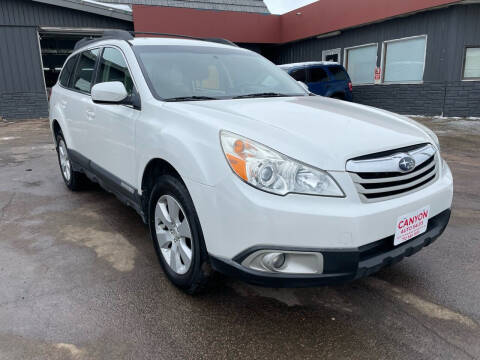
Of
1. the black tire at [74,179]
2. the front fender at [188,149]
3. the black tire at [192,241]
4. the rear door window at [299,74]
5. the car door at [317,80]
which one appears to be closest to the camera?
the front fender at [188,149]

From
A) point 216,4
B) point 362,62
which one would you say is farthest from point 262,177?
point 216,4

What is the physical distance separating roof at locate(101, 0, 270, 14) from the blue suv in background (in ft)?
24.6

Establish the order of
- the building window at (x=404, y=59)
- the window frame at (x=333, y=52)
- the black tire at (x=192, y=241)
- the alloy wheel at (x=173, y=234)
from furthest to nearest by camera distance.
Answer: the window frame at (x=333, y=52)
the building window at (x=404, y=59)
the alloy wheel at (x=173, y=234)
the black tire at (x=192, y=241)

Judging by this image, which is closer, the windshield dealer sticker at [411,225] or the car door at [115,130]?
the windshield dealer sticker at [411,225]

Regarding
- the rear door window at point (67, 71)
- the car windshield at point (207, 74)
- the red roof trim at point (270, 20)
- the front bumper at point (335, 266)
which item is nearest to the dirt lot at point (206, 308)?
the front bumper at point (335, 266)

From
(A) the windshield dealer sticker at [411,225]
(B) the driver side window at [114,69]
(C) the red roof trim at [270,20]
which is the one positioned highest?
(C) the red roof trim at [270,20]

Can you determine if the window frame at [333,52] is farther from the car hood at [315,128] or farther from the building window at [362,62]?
the car hood at [315,128]

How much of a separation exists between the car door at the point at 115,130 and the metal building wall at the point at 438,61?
10.9 m

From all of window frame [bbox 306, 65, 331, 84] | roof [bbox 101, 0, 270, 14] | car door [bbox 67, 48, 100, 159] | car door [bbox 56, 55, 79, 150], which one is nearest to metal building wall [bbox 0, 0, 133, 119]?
roof [bbox 101, 0, 270, 14]

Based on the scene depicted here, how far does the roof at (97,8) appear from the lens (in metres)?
13.1

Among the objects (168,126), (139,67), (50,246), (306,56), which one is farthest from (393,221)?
(306,56)

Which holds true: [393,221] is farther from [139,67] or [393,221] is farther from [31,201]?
[31,201]

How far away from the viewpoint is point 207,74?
3166 millimetres

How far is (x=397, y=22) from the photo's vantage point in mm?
12383
